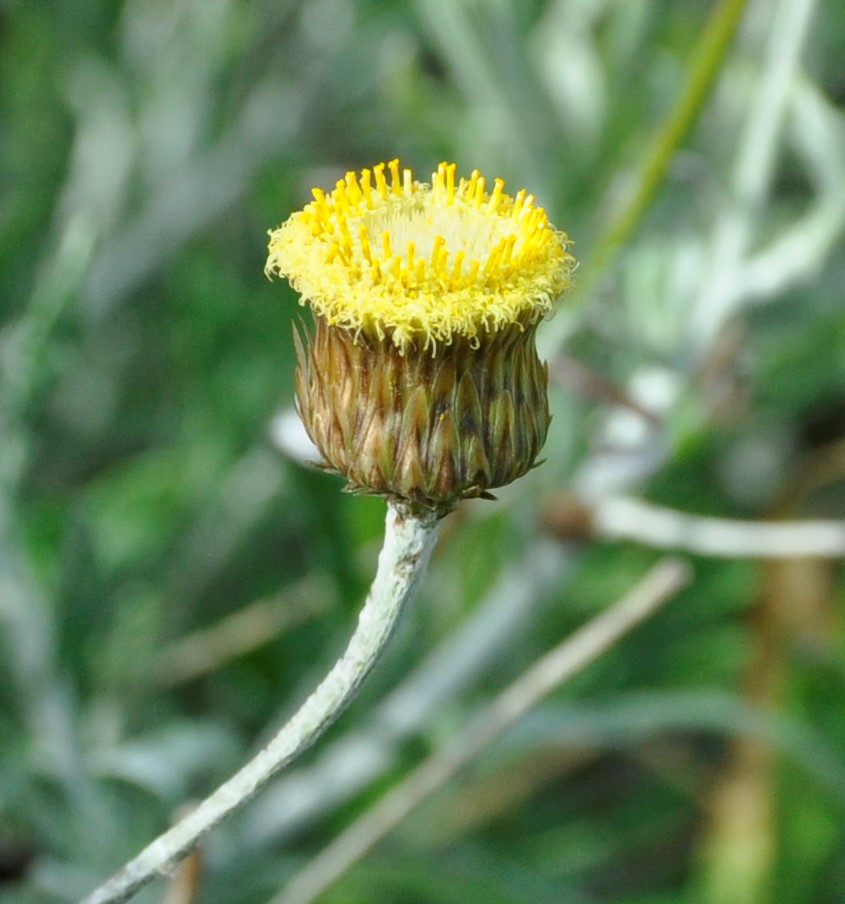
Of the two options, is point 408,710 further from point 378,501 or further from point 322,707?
point 322,707

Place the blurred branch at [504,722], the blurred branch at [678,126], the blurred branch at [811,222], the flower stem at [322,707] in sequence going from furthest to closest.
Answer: the blurred branch at [811,222]
the blurred branch at [678,126]
the blurred branch at [504,722]
the flower stem at [322,707]

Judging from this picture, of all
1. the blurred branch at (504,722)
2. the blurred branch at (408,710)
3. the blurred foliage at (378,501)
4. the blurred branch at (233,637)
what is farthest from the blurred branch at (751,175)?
the blurred branch at (233,637)

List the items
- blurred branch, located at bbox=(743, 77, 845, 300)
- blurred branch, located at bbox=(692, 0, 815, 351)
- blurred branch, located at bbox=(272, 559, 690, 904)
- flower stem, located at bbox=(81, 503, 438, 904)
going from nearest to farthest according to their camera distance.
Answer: flower stem, located at bbox=(81, 503, 438, 904), blurred branch, located at bbox=(272, 559, 690, 904), blurred branch, located at bbox=(692, 0, 815, 351), blurred branch, located at bbox=(743, 77, 845, 300)

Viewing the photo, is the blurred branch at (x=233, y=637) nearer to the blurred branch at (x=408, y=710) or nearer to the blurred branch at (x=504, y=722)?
the blurred branch at (x=408, y=710)

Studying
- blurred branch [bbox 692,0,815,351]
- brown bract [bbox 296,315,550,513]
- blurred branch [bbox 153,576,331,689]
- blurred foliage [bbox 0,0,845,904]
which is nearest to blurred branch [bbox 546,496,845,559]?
blurred foliage [bbox 0,0,845,904]

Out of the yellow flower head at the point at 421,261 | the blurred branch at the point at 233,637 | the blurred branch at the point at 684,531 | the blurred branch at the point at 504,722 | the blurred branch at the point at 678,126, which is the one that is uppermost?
the blurred branch at the point at 233,637

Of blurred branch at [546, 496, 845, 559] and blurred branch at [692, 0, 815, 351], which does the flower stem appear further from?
blurred branch at [692, 0, 815, 351]
